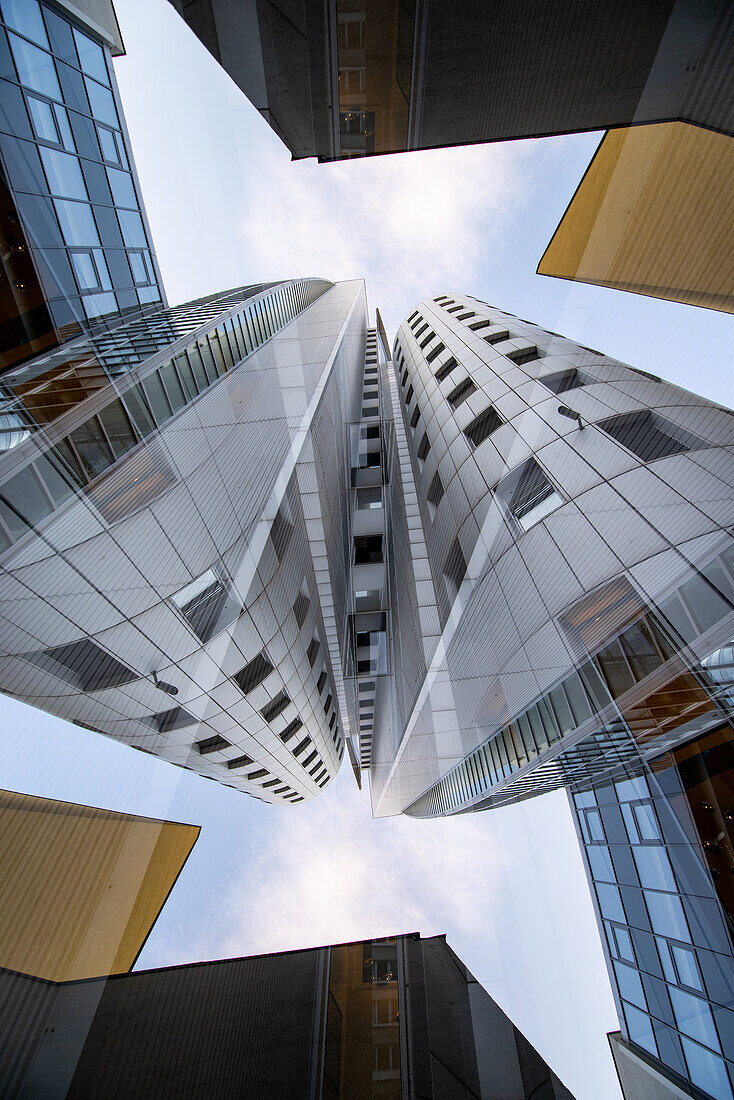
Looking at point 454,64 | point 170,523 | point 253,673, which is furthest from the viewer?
point 253,673

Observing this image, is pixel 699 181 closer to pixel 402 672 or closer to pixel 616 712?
pixel 616 712

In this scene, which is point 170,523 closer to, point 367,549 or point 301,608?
point 301,608

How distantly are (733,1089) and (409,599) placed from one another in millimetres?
4771

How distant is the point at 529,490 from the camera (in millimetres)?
5047

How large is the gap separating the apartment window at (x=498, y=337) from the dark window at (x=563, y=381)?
2.55m

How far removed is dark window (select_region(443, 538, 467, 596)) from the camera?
221 inches

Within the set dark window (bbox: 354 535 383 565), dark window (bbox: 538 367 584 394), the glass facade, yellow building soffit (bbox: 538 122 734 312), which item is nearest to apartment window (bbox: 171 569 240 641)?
the glass facade

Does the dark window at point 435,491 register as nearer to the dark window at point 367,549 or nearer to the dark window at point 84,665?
the dark window at point 367,549

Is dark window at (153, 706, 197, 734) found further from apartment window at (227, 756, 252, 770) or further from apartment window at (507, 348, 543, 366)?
apartment window at (507, 348, 543, 366)

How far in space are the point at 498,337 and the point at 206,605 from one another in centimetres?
809

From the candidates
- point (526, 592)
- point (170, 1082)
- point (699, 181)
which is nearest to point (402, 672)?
point (526, 592)

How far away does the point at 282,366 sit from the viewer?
507 centimetres

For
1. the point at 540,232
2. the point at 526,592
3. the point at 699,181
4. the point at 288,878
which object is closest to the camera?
the point at 288,878

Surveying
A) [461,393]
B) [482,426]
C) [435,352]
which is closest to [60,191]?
[482,426]
